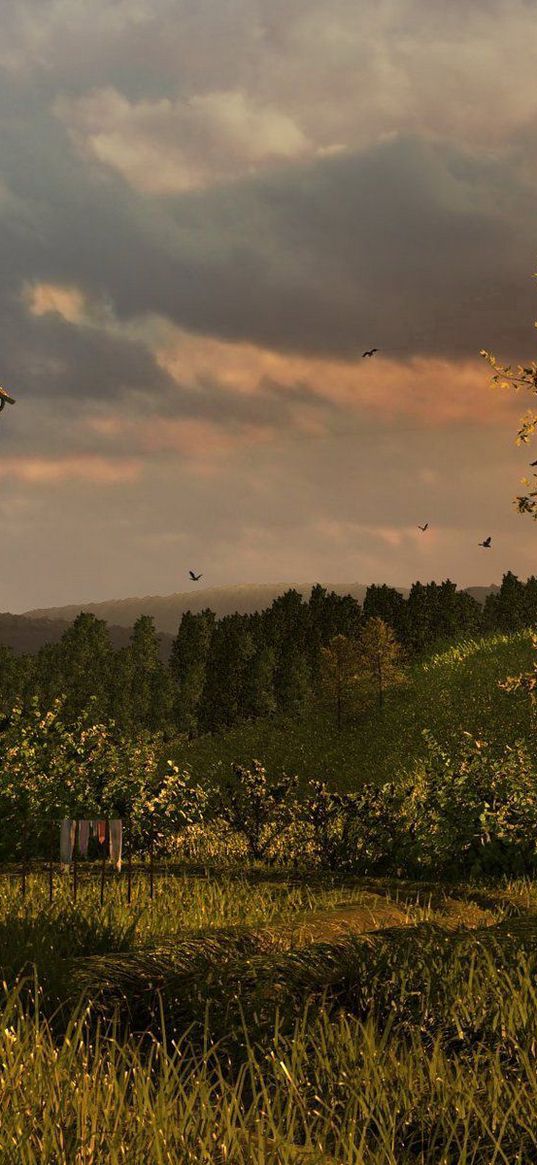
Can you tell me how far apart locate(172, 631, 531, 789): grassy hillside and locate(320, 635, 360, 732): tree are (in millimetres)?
1427

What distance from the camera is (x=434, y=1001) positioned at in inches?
188

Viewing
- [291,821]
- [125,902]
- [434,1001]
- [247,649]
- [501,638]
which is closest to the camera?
[434,1001]

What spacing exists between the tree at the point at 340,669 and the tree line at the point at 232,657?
3.87 ft

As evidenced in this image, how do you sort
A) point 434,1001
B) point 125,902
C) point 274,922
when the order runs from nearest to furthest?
1. point 434,1001
2. point 274,922
3. point 125,902

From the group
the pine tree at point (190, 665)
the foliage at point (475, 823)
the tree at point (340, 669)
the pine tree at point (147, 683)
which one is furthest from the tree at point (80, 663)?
the foliage at point (475, 823)

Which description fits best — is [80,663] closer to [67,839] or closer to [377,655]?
[377,655]

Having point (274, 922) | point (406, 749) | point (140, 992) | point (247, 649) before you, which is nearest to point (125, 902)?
point (274, 922)

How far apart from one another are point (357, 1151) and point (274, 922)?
153 inches

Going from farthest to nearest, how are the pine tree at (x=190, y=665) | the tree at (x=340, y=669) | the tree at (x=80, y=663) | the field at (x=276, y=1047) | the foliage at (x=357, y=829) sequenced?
the pine tree at (x=190, y=665) → the tree at (x=80, y=663) → the tree at (x=340, y=669) → the foliage at (x=357, y=829) → the field at (x=276, y=1047)

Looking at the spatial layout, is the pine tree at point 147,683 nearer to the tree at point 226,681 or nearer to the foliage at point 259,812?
the tree at point 226,681

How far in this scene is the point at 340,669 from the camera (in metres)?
39.7

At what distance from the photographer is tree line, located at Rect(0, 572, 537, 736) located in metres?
A: 50.5

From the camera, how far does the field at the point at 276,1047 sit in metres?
3.42

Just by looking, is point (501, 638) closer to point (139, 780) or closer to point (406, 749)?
point (406, 749)
